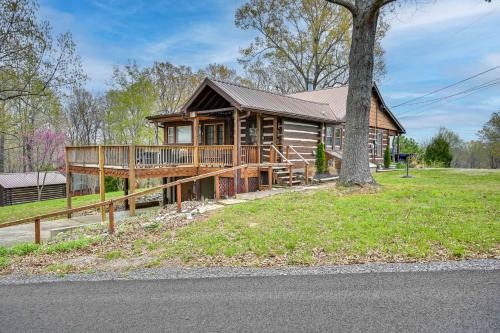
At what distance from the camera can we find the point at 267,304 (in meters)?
4.23

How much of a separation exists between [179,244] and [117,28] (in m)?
22.6

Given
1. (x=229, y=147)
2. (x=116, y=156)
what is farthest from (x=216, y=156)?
(x=116, y=156)

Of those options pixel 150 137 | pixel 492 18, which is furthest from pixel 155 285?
pixel 150 137

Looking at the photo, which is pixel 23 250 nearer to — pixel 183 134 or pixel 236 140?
pixel 236 140

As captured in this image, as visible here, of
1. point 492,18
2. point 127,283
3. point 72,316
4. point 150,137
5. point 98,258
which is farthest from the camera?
point 150,137

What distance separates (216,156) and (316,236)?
9173mm

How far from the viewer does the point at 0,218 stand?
692 inches

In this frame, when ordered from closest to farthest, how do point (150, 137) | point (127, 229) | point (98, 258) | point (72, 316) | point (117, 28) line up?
point (72, 316) → point (98, 258) → point (127, 229) → point (117, 28) → point (150, 137)

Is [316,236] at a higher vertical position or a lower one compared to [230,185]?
lower

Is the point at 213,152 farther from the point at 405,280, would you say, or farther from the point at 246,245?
the point at 405,280

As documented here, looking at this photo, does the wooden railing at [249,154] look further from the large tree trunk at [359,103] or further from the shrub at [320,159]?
the large tree trunk at [359,103]

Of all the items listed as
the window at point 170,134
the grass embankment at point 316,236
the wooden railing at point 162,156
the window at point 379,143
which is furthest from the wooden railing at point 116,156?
the window at point 379,143

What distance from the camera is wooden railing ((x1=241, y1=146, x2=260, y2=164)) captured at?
15.6 meters

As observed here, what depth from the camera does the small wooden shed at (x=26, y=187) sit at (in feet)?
90.3
